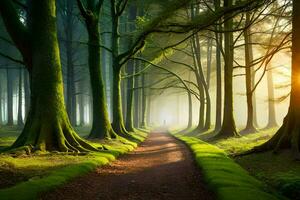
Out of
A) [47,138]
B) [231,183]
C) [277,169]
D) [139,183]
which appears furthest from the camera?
[47,138]

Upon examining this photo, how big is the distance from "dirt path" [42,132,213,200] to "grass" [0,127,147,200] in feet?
0.90

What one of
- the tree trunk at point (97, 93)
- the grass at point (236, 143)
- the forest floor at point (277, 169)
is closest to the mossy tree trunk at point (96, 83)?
the tree trunk at point (97, 93)

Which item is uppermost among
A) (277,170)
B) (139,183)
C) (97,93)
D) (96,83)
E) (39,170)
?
(96,83)

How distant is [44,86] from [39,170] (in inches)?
198

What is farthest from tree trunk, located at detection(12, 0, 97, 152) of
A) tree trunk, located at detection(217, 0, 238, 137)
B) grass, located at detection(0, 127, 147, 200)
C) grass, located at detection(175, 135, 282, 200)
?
tree trunk, located at detection(217, 0, 238, 137)

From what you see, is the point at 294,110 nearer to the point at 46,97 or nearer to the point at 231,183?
the point at 231,183

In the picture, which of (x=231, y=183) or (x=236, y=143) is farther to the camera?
(x=236, y=143)

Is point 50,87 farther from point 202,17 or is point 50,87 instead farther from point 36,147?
point 202,17

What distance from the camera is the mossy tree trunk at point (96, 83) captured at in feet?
73.0

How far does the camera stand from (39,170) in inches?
→ 432

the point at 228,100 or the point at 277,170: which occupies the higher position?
the point at 228,100

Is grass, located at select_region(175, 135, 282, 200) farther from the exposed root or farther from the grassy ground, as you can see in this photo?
the exposed root

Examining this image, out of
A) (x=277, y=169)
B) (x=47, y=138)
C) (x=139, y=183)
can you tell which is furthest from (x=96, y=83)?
(x=277, y=169)

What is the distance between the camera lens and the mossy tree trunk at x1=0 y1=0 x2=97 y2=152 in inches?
579
